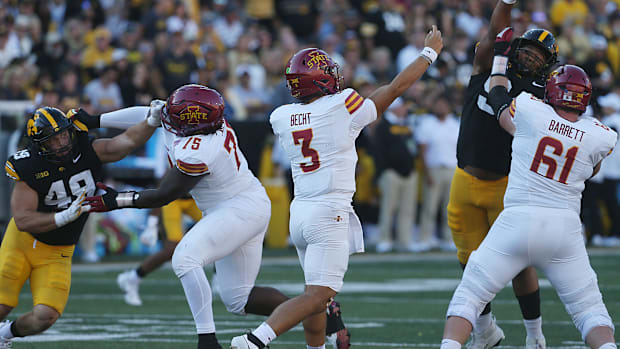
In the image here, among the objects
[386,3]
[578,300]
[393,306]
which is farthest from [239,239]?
[386,3]

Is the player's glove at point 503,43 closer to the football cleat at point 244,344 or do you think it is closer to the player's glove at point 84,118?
the football cleat at point 244,344

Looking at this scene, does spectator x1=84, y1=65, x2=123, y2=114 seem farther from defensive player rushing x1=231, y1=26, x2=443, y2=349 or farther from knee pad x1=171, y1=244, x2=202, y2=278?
defensive player rushing x1=231, y1=26, x2=443, y2=349

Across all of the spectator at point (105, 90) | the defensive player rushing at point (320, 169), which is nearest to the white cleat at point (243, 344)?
the defensive player rushing at point (320, 169)

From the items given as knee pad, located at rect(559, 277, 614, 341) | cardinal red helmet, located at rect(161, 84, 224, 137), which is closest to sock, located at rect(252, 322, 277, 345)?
cardinal red helmet, located at rect(161, 84, 224, 137)

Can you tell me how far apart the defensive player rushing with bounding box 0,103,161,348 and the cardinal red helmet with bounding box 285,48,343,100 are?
995mm

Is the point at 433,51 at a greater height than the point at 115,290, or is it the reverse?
the point at 433,51

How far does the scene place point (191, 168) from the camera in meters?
5.84

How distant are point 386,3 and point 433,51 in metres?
12.1

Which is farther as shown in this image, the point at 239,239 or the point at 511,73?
the point at 511,73

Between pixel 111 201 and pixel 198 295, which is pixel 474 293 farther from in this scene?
pixel 111 201

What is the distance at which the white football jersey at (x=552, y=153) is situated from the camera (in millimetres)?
5316

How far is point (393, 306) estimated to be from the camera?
358 inches

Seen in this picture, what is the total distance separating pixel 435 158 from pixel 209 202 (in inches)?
342

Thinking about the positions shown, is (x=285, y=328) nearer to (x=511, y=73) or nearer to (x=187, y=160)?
(x=187, y=160)
